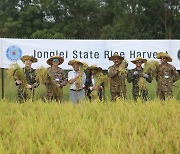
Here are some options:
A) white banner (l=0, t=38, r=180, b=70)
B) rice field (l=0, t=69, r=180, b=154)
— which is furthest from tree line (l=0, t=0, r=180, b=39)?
rice field (l=0, t=69, r=180, b=154)

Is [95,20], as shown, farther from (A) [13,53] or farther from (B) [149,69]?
(B) [149,69]

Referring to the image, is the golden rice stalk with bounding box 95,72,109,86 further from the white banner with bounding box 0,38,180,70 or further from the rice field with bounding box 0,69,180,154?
the rice field with bounding box 0,69,180,154

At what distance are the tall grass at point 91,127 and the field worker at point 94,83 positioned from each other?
2.40 m

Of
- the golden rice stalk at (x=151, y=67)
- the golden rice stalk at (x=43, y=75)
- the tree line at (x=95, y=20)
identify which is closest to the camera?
the golden rice stalk at (x=43, y=75)

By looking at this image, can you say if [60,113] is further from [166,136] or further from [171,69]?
[171,69]

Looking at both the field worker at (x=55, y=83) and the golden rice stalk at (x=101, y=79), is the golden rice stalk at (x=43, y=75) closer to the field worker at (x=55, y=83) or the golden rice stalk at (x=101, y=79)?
the field worker at (x=55, y=83)

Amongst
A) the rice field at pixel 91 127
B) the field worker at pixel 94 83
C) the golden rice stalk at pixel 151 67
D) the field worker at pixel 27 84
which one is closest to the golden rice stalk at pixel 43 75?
the field worker at pixel 27 84

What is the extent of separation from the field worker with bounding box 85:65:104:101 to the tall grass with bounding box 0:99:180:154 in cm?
240

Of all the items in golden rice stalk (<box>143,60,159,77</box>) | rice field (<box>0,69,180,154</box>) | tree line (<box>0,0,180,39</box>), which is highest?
tree line (<box>0,0,180,39</box>)

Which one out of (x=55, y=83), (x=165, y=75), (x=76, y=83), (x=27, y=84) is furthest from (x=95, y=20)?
(x=27, y=84)

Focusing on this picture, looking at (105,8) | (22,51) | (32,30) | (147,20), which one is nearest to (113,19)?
(105,8)

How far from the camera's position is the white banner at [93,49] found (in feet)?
30.4

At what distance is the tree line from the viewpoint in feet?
108

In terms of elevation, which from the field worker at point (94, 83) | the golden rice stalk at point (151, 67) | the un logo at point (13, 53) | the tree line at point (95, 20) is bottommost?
the field worker at point (94, 83)
